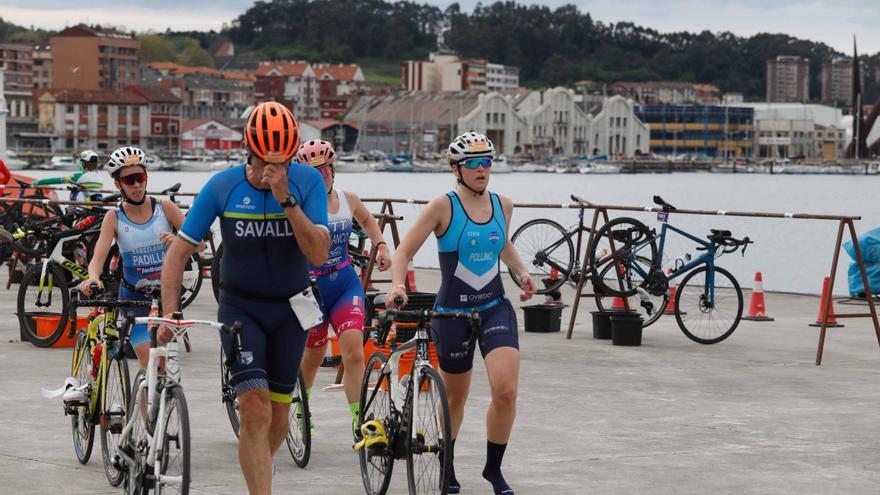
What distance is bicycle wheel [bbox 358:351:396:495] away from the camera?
26.5 ft

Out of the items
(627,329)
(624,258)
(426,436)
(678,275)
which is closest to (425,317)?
(426,436)

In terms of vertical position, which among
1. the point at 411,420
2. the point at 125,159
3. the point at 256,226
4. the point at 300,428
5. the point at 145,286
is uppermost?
the point at 125,159

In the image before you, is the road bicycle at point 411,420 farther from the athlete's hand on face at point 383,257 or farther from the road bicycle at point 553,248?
the road bicycle at point 553,248

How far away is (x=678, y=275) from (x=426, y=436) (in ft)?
32.0

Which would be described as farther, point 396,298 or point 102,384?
point 102,384

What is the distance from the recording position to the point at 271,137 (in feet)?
21.6

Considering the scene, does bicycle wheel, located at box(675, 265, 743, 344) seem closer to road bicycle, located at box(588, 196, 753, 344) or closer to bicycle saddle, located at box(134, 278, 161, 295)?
road bicycle, located at box(588, 196, 753, 344)

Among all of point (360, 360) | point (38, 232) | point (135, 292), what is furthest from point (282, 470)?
point (38, 232)

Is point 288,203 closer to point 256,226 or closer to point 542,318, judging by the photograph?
point 256,226

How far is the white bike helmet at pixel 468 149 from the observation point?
8445mm

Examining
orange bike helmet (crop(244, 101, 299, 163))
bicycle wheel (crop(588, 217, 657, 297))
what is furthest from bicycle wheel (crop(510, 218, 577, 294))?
orange bike helmet (crop(244, 101, 299, 163))

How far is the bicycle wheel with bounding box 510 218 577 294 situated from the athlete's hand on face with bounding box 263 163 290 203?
12382mm

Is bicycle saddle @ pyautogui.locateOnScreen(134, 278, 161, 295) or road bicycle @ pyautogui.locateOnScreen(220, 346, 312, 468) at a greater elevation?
bicycle saddle @ pyautogui.locateOnScreen(134, 278, 161, 295)

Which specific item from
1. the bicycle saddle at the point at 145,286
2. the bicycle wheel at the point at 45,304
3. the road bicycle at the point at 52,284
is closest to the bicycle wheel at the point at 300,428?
the bicycle saddle at the point at 145,286
